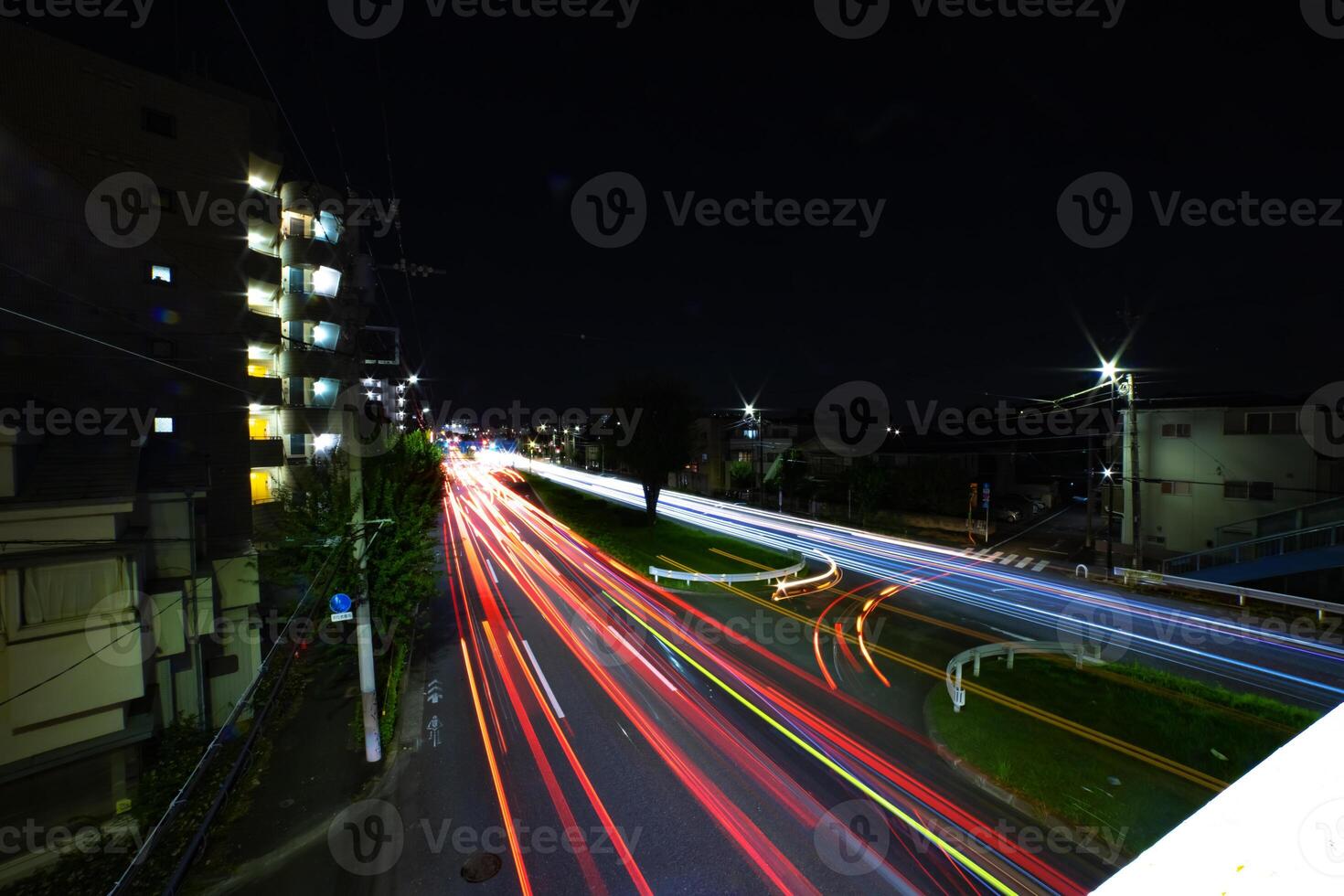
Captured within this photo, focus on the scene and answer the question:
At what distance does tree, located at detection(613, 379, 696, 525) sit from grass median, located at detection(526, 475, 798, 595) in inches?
98.1

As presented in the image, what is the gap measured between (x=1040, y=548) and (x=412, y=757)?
94.9 ft

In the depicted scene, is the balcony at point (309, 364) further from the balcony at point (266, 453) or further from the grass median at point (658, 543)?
the grass median at point (658, 543)

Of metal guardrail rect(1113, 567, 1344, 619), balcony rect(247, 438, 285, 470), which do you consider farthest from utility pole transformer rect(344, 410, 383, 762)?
metal guardrail rect(1113, 567, 1344, 619)

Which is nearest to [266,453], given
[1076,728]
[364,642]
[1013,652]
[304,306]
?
[304,306]

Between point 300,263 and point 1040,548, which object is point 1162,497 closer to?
point 1040,548

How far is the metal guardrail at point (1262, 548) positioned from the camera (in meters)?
17.4

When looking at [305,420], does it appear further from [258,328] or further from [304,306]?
[258,328]

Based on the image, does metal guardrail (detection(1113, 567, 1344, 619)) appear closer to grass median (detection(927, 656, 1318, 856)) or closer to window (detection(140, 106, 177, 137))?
grass median (detection(927, 656, 1318, 856))

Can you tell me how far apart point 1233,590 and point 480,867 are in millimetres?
22741

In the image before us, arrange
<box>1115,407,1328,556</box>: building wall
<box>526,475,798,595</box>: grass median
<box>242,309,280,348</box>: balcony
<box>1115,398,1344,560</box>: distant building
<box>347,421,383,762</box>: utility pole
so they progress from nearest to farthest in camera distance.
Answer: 1. <box>347,421,383,762</box>: utility pole
2. <box>242,309,280,348</box>: balcony
3. <box>1115,398,1344,560</box>: distant building
4. <box>1115,407,1328,556</box>: building wall
5. <box>526,475,798,595</box>: grass median

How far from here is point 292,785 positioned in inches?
375

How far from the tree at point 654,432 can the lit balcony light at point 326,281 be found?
16213mm

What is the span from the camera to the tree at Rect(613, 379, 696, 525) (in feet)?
104

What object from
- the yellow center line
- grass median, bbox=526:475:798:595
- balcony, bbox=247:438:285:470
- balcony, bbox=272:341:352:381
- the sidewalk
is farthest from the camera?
balcony, bbox=272:341:352:381
